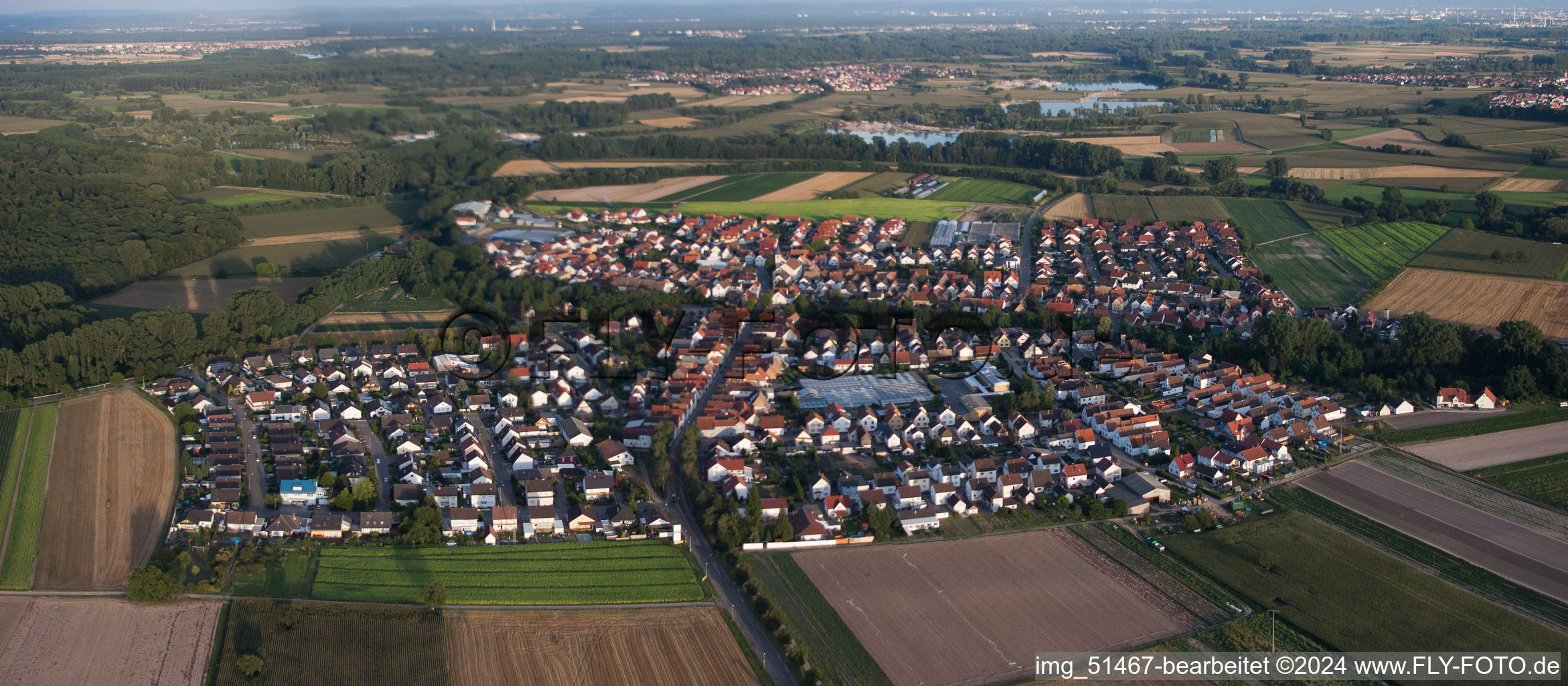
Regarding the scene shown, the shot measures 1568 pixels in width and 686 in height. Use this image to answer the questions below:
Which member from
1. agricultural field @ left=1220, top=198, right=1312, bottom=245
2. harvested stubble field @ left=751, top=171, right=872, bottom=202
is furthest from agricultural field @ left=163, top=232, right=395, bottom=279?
agricultural field @ left=1220, top=198, right=1312, bottom=245

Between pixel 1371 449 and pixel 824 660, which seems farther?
pixel 1371 449

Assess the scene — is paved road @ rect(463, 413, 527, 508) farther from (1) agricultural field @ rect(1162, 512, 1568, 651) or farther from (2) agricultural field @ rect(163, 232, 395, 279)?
(2) agricultural field @ rect(163, 232, 395, 279)

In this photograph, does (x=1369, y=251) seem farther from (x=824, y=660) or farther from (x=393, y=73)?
(x=393, y=73)

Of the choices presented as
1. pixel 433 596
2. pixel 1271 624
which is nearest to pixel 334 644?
pixel 433 596

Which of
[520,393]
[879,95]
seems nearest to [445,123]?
[879,95]

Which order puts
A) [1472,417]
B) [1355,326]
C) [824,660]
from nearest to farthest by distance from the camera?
[824,660], [1472,417], [1355,326]

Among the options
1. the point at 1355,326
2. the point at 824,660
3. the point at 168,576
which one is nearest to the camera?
the point at 824,660

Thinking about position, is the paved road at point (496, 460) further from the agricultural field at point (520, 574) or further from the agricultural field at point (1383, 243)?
the agricultural field at point (1383, 243)

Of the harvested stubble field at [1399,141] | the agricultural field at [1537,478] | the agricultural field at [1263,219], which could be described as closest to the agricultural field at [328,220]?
the agricultural field at [1263,219]

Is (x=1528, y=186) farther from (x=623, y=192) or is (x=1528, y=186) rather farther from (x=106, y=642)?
(x=106, y=642)
